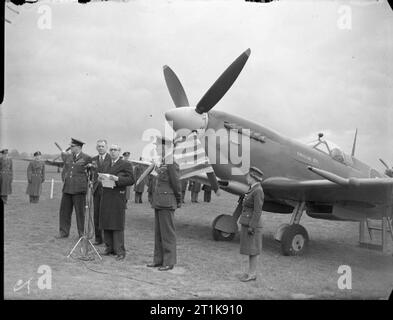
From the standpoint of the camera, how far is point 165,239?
6.19 metres

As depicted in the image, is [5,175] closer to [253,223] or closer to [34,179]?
[34,179]

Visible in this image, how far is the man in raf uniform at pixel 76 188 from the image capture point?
308 inches

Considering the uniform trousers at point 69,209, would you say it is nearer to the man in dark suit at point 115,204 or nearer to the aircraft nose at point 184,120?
the man in dark suit at point 115,204

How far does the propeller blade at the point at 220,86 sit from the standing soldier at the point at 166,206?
5.59ft

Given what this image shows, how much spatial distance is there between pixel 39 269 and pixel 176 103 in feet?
15.9

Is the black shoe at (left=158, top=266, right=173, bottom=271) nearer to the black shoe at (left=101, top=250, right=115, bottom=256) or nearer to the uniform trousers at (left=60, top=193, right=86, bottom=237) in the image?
the black shoe at (left=101, top=250, right=115, bottom=256)

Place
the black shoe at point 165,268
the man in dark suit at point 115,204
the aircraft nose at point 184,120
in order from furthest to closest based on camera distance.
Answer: the aircraft nose at point 184,120, the man in dark suit at point 115,204, the black shoe at point 165,268

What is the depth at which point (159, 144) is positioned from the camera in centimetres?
683

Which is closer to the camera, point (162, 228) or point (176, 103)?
point (162, 228)

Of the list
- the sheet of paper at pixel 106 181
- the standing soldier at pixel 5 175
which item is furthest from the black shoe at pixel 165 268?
the standing soldier at pixel 5 175
